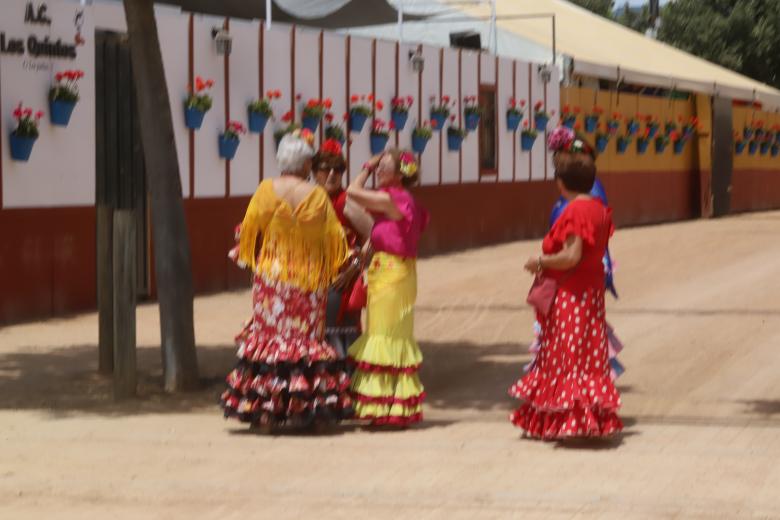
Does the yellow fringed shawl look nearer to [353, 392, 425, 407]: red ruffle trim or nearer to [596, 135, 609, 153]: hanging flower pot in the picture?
[353, 392, 425, 407]: red ruffle trim

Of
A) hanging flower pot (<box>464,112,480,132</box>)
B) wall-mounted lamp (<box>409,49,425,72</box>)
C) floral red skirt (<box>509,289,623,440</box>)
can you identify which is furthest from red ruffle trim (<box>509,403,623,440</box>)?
hanging flower pot (<box>464,112,480,132</box>)

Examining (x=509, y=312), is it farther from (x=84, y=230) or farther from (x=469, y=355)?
(x=84, y=230)

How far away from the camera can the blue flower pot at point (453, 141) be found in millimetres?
24509

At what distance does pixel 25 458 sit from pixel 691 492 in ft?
10.7

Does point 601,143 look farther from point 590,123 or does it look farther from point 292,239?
point 292,239

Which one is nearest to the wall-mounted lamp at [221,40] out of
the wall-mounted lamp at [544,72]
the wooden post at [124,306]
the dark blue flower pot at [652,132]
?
the wooden post at [124,306]

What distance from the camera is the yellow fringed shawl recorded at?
29.4ft

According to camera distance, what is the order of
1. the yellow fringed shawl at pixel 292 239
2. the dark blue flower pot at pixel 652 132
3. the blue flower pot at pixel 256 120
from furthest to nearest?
1. the dark blue flower pot at pixel 652 132
2. the blue flower pot at pixel 256 120
3. the yellow fringed shawl at pixel 292 239

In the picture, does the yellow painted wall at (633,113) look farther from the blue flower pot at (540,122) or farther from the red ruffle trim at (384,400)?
the red ruffle trim at (384,400)

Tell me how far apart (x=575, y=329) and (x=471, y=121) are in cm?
1657

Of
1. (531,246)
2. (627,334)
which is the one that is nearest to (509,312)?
(627,334)

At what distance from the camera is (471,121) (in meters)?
25.2

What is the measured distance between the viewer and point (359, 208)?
9500 millimetres

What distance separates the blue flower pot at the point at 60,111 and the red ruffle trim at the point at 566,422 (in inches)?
294
